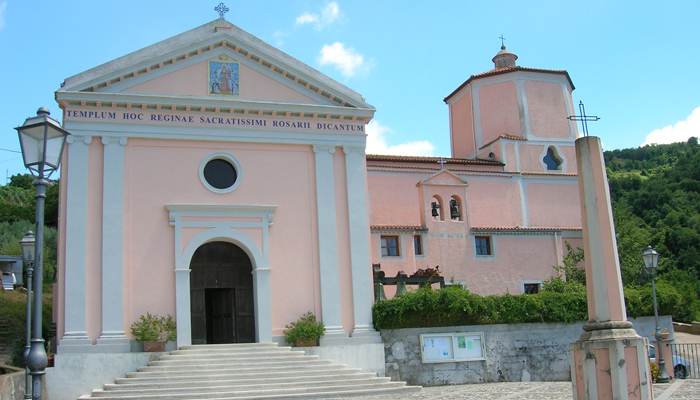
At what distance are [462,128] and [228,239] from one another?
17.4 metres

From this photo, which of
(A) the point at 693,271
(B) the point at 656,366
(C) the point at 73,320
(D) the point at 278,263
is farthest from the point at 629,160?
(C) the point at 73,320

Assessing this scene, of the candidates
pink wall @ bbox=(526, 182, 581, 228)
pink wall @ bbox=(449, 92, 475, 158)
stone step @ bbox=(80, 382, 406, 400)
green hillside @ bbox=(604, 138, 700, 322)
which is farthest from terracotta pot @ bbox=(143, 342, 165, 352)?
green hillside @ bbox=(604, 138, 700, 322)

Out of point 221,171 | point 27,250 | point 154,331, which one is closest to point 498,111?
point 221,171

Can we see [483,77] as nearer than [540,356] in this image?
No

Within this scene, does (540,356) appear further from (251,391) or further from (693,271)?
(693,271)

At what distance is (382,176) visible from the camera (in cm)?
2694

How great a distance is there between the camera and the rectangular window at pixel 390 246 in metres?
23.9

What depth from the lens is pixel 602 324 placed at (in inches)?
408

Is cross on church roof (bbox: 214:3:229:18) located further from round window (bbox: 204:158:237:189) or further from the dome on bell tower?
the dome on bell tower

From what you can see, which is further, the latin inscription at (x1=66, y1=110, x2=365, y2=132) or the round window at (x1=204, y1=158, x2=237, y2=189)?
the round window at (x1=204, y1=158, x2=237, y2=189)

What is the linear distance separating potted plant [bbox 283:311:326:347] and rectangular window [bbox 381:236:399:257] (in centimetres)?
658

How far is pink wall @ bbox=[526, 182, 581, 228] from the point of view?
94.9 feet

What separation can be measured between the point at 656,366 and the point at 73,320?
603 inches

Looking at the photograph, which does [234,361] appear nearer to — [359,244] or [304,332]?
[304,332]
